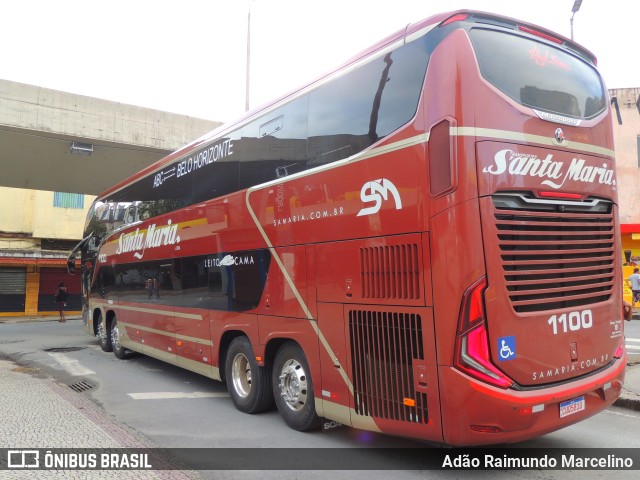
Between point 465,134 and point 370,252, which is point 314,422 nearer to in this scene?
point 370,252

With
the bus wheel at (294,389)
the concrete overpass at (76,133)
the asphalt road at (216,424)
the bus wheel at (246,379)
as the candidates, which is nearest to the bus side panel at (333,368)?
the bus wheel at (294,389)

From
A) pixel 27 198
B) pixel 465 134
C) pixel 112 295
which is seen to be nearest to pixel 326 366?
pixel 465 134

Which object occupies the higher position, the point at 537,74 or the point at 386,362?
the point at 537,74

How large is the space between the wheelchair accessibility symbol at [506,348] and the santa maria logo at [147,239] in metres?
6.05

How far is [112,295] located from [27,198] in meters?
18.2

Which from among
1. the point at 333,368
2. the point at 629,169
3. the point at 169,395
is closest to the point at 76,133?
the point at 169,395

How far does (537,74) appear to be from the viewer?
14.6 feet

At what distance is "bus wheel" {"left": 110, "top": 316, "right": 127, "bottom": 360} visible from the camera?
1157 cm

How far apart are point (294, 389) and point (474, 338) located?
2567 mm

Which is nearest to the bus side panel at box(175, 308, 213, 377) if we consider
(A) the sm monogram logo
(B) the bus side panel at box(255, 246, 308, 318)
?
(B) the bus side panel at box(255, 246, 308, 318)

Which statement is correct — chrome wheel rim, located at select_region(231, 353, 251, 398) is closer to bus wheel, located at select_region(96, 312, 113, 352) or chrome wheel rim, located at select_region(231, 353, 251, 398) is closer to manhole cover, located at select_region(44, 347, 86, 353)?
bus wheel, located at select_region(96, 312, 113, 352)

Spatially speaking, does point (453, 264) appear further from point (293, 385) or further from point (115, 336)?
point (115, 336)

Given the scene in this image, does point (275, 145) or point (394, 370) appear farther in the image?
point (275, 145)

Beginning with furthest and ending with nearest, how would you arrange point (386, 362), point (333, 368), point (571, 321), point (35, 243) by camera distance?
point (35, 243), point (333, 368), point (386, 362), point (571, 321)
